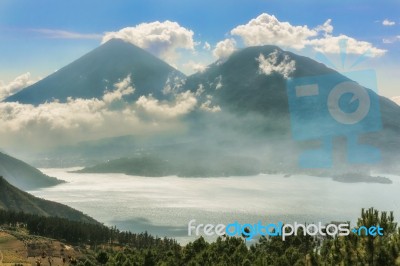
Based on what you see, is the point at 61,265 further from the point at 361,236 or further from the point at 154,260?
the point at 361,236

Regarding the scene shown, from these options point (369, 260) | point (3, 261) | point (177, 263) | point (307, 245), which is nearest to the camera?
point (369, 260)

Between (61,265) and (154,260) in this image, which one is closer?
(154,260)

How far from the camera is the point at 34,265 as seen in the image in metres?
162

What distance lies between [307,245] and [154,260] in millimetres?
48349

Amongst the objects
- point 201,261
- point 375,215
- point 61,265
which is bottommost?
point 61,265

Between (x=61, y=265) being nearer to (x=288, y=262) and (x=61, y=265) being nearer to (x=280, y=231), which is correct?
(x=280, y=231)

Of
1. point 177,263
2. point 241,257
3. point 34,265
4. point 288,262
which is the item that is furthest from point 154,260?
point 34,265

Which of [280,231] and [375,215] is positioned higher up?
[375,215]

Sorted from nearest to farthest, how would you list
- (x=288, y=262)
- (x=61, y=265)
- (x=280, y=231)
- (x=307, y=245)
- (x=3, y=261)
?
1. (x=288, y=262)
2. (x=307, y=245)
3. (x=280, y=231)
4. (x=3, y=261)
5. (x=61, y=265)

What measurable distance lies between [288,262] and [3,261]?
11252cm

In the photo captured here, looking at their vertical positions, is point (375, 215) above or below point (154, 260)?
above

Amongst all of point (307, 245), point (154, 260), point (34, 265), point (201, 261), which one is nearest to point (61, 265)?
point (34, 265)

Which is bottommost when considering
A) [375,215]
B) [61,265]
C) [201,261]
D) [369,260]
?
[61,265]

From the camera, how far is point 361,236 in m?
43.8
